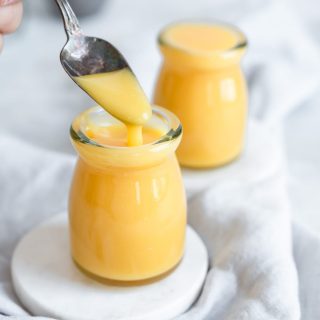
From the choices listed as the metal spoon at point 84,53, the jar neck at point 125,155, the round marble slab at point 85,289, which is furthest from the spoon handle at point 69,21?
the round marble slab at point 85,289

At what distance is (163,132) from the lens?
80 cm

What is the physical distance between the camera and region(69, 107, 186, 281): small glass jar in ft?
2.49

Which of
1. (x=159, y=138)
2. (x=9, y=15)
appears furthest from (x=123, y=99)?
(x=9, y=15)

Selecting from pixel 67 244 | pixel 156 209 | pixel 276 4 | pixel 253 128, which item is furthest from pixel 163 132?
→ pixel 276 4

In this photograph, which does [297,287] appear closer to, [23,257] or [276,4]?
[23,257]

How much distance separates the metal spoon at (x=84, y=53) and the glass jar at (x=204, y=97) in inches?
7.7

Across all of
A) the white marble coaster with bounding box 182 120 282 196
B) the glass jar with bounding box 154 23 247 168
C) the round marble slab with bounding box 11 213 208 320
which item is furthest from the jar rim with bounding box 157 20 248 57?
the round marble slab with bounding box 11 213 208 320

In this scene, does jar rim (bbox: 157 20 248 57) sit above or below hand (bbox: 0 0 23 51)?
below

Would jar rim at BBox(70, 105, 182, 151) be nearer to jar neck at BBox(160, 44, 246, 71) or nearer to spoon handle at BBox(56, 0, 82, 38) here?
spoon handle at BBox(56, 0, 82, 38)

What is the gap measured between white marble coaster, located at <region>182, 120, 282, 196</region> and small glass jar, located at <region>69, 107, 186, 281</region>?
7.9 inches

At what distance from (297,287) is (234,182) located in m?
0.22

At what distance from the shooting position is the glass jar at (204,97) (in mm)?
1009

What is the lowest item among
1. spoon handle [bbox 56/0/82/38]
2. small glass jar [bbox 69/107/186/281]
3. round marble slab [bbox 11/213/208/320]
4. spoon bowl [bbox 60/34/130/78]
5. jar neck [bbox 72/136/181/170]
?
round marble slab [bbox 11/213/208/320]

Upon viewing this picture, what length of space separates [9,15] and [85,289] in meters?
0.32
